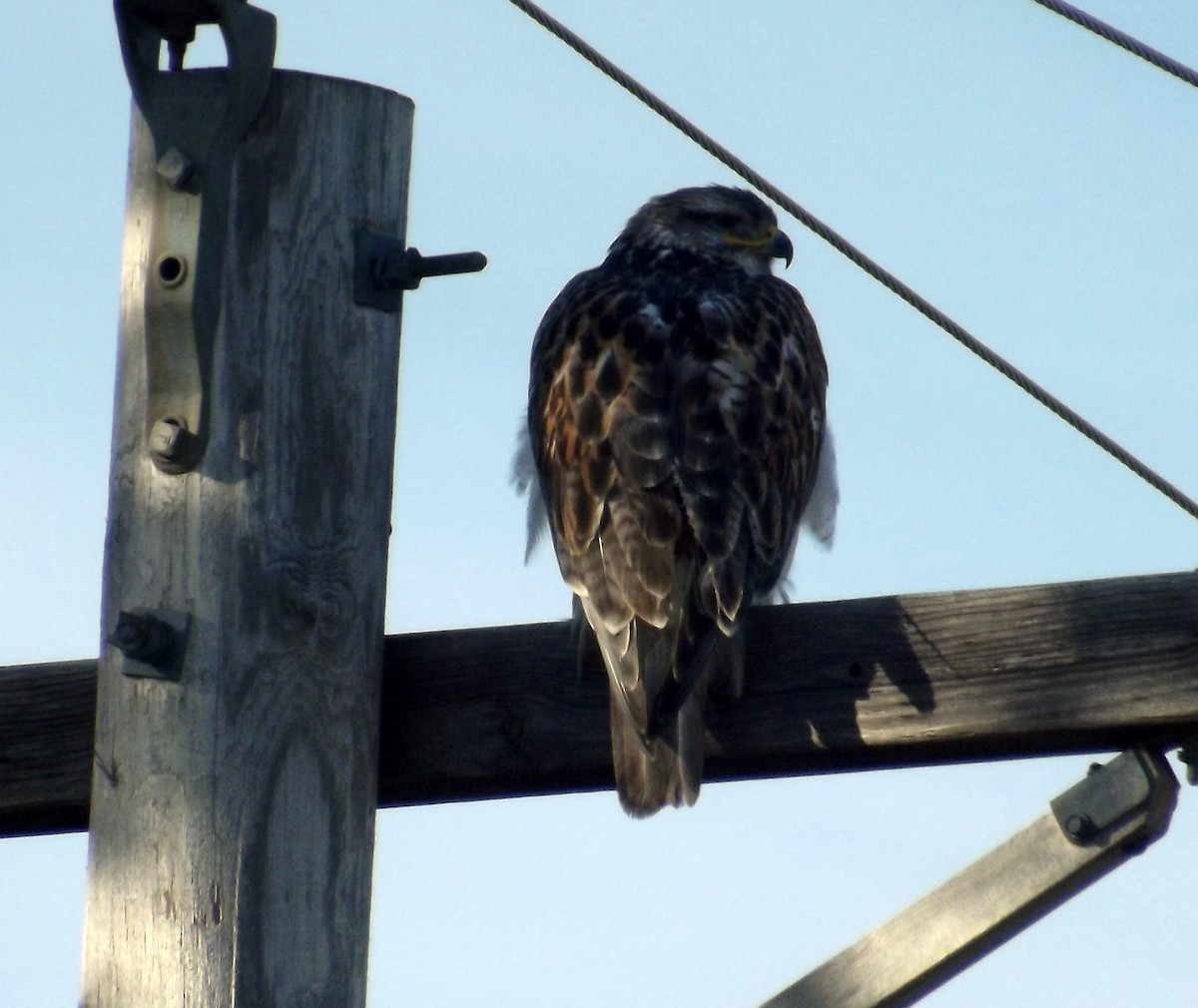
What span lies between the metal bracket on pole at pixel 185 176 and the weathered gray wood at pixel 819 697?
0.57 metres

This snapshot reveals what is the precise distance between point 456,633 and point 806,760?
62 cm

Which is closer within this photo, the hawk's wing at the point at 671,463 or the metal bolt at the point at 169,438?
the metal bolt at the point at 169,438

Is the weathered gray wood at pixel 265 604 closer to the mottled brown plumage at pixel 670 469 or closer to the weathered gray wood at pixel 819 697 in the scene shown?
the weathered gray wood at pixel 819 697

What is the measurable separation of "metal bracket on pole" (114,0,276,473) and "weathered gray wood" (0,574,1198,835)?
572 mm

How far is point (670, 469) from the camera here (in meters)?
3.62

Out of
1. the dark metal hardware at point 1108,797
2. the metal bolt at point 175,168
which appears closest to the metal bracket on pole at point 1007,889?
the dark metal hardware at point 1108,797

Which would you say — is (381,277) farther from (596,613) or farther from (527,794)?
(527,794)

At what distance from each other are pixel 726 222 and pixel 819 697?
2925 mm

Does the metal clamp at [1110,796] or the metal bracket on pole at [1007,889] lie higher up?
the metal clamp at [1110,796]

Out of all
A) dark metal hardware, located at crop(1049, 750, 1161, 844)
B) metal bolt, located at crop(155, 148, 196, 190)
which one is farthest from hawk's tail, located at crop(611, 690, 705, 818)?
metal bolt, located at crop(155, 148, 196, 190)

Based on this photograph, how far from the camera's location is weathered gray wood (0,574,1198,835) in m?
2.87

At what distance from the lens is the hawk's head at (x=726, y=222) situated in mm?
5730

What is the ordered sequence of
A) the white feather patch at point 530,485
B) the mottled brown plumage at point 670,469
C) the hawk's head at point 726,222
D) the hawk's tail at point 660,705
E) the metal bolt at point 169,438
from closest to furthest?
the metal bolt at point 169,438 → the hawk's tail at point 660,705 → the mottled brown plumage at point 670,469 → the white feather patch at point 530,485 → the hawk's head at point 726,222

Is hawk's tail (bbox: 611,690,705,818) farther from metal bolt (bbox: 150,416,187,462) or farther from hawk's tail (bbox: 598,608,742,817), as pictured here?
metal bolt (bbox: 150,416,187,462)
